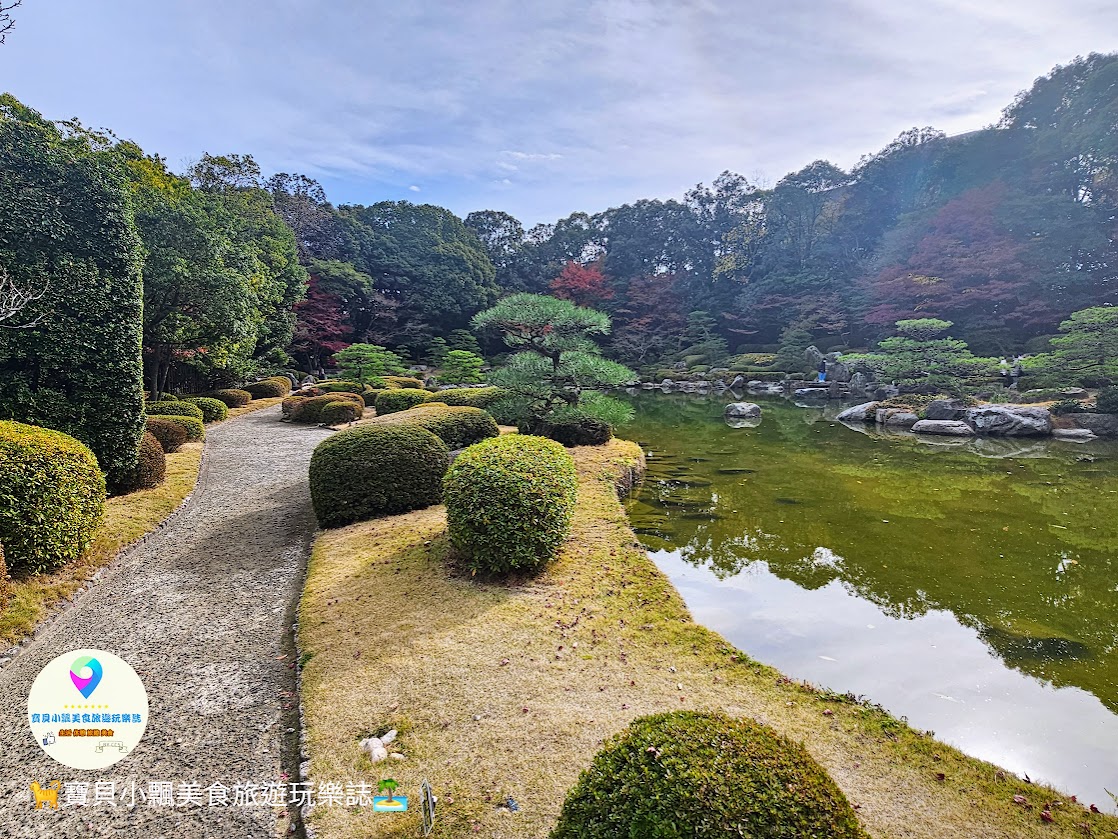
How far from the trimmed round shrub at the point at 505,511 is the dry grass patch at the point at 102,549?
2.98 m

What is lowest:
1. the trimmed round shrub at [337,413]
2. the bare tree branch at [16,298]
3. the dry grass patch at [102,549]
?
the dry grass patch at [102,549]

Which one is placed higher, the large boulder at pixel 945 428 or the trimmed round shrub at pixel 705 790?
the trimmed round shrub at pixel 705 790

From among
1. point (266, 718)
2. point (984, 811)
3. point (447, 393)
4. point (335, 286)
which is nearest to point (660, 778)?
point (984, 811)

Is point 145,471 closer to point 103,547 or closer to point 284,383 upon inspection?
point 103,547

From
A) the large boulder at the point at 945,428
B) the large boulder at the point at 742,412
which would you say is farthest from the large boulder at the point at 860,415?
the large boulder at the point at 742,412

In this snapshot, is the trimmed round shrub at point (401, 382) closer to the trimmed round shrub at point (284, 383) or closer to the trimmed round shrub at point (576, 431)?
the trimmed round shrub at point (284, 383)

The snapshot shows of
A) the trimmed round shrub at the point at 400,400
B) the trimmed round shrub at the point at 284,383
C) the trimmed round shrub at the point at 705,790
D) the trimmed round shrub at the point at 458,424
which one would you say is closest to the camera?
the trimmed round shrub at the point at 705,790

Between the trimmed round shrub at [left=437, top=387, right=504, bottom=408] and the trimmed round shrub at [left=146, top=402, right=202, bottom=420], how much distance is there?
5.11 m

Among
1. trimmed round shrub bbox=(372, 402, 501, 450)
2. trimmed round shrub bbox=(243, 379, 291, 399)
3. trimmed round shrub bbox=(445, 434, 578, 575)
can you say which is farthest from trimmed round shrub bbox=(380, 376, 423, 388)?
trimmed round shrub bbox=(445, 434, 578, 575)

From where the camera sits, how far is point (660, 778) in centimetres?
141

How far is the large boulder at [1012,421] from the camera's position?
1182 cm

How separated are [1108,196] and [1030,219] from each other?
2.47m

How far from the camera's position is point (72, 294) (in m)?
5.86

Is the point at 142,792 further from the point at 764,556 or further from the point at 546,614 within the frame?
the point at 764,556
